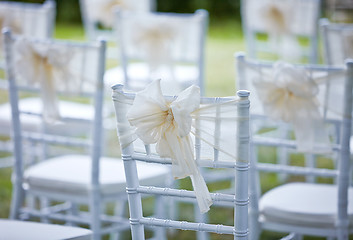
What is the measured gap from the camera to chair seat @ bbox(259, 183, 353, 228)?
A: 85.7 inches

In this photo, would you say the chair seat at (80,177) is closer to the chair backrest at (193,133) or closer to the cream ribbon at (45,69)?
the cream ribbon at (45,69)

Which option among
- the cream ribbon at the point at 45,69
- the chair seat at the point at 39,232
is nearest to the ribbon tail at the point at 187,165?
the chair seat at the point at 39,232

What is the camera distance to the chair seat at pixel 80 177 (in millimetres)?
2453

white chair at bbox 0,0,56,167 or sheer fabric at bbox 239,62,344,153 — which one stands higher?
white chair at bbox 0,0,56,167

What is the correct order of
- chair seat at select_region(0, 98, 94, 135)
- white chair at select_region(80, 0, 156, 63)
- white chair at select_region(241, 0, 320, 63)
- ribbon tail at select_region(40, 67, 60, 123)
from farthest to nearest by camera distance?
white chair at select_region(80, 0, 156, 63) < white chair at select_region(241, 0, 320, 63) < chair seat at select_region(0, 98, 94, 135) < ribbon tail at select_region(40, 67, 60, 123)

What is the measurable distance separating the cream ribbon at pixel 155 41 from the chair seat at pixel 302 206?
4.03ft

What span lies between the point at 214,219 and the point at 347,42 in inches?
46.0

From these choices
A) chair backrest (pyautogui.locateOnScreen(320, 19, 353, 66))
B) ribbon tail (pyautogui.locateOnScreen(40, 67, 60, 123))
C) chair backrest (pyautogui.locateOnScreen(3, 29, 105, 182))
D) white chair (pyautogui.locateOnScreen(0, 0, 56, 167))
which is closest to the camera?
chair backrest (pyautogui.locateOnScreen(3, 29, 105, 182))

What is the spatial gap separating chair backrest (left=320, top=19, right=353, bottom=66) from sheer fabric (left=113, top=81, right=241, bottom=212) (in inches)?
56.0

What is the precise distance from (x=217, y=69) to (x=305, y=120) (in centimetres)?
445

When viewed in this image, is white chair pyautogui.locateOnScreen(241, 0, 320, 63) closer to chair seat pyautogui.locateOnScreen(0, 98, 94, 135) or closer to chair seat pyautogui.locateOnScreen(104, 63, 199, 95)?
chair seat pyautogui.locateOnScreen(104, 63, 199, 95)

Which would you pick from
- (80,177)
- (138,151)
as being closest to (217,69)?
(80,177)

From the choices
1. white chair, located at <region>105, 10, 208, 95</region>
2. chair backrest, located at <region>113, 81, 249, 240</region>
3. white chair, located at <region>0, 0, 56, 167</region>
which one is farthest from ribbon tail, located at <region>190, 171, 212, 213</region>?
white chair, located at <region>0, 0, 56, 167</region>

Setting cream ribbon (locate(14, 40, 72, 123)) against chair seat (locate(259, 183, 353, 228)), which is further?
cream ribbon (locate(14, 40, 72, 123))
